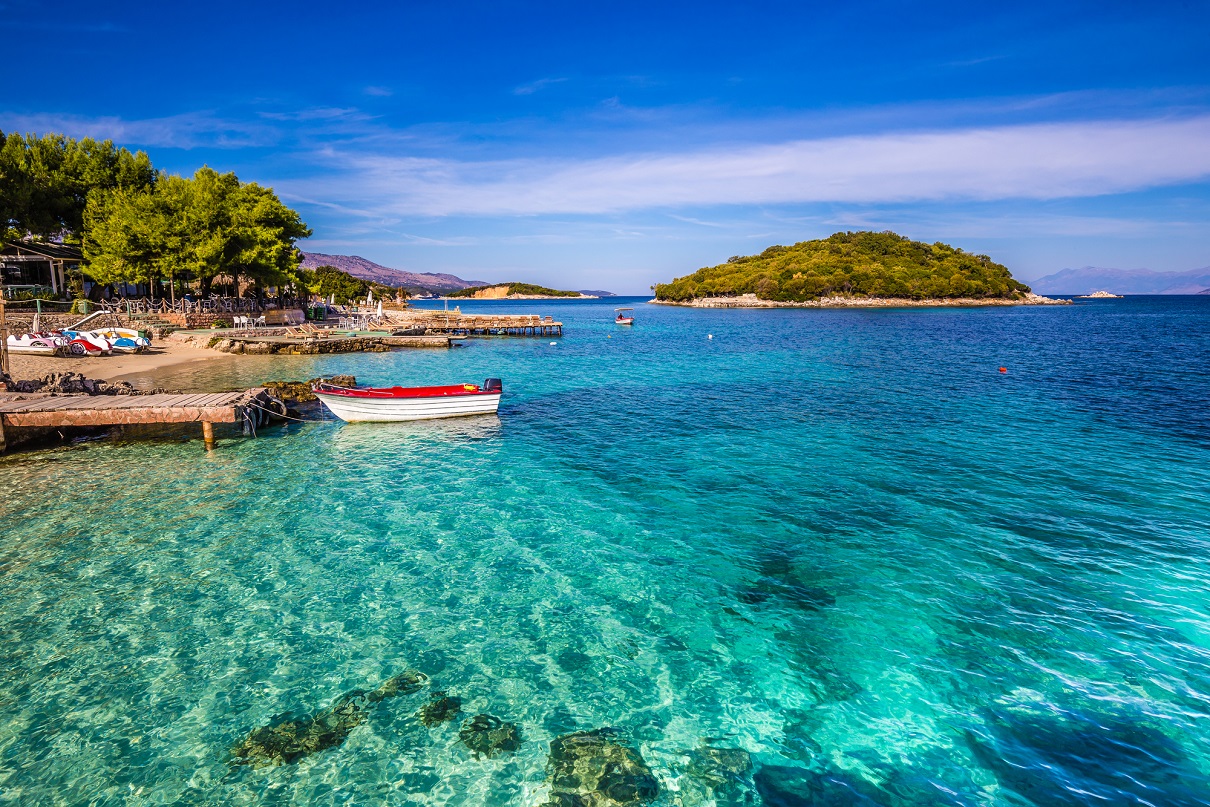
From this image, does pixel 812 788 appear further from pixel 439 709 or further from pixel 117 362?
pixel 117 362

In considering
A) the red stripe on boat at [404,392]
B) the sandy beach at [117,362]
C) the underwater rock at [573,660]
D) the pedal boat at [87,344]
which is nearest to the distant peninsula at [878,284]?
the sandy beach at [117,362]

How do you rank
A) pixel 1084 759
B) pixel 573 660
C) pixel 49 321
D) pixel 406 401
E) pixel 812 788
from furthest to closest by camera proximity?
pixel 49 321 < pixel 406 401 < pixel 573 660 < pixel 1084 759 < pixel 812 788

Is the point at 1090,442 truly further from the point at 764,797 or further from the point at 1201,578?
the point at 764,797

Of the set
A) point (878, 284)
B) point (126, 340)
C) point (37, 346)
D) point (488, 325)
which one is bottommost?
point (37, 346)

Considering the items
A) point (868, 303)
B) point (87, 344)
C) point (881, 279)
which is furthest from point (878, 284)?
point (87, 344)

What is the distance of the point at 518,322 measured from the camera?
70.9m

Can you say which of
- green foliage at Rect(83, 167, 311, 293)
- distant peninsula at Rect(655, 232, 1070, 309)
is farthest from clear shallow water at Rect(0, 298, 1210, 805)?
distant peninsula at Rect(655, 232, 1070, 309)

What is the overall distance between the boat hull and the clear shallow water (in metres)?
2.08

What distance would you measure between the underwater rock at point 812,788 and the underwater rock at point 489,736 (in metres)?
2.65

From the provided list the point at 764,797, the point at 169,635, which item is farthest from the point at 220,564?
the point at 764,797

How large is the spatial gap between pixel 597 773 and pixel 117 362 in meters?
39.9

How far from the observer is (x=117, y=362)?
3338 cm

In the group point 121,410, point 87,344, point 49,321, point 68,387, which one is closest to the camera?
point 121,410

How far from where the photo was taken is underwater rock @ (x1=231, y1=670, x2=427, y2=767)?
20.0 ft
